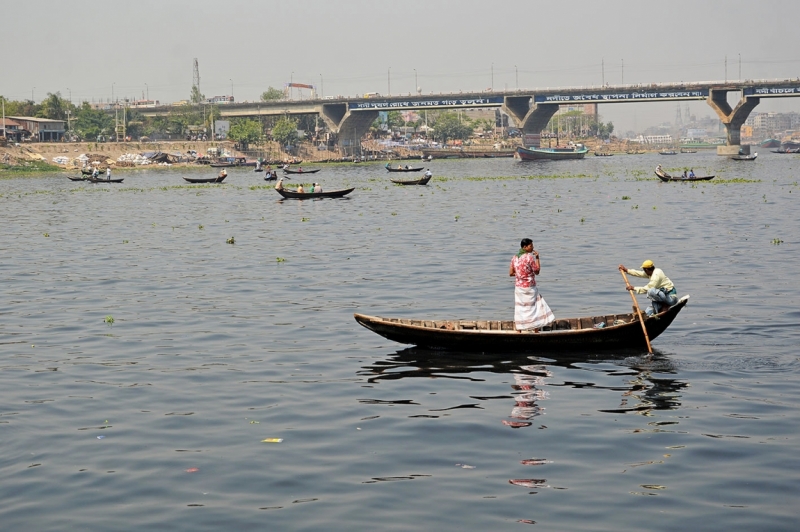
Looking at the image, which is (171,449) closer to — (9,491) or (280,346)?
(9,491)

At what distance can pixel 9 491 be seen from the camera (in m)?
12.4

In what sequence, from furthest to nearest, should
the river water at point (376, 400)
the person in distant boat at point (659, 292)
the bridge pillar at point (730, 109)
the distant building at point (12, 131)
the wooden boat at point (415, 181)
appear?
1. the bridge pillar at point (730, 109)
2. the distant building at point (12, 131)
3. the wooden boat at point (415, 181)
4. the person in distant boat at point (659, 292)
5. the river water at point (376, 400)

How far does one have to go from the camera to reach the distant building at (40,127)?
170250mm

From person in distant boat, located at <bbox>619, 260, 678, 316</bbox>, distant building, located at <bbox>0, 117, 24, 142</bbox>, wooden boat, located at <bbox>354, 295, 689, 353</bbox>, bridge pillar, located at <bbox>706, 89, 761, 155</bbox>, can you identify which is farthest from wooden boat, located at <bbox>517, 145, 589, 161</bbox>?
wooden boat, located at <bbox>354, 295, 689, 353</bbox>

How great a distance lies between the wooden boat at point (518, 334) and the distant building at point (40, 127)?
539 feet

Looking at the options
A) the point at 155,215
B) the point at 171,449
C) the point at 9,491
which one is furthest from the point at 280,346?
the point at 155,215

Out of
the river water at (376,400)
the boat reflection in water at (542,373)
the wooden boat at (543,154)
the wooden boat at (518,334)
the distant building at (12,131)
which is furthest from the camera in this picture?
the wooden boat at (543,154)

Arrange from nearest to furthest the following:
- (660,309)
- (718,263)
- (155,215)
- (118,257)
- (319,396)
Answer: (319,396) → (660,309) → (718,263) → (118,257) → (155,215)

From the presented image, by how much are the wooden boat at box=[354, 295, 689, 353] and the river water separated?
1.00ft

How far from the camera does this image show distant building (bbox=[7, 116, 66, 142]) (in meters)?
170

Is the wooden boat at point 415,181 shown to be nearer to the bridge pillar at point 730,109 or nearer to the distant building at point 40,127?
the distant building at point 40,127

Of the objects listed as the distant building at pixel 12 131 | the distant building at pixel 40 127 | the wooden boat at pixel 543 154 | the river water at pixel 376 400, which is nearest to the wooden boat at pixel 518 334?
the river water at pixel 376 400

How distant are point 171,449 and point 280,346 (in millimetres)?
7054

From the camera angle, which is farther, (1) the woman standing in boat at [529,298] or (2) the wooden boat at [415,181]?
(2) the wooden boat at [415,181]
